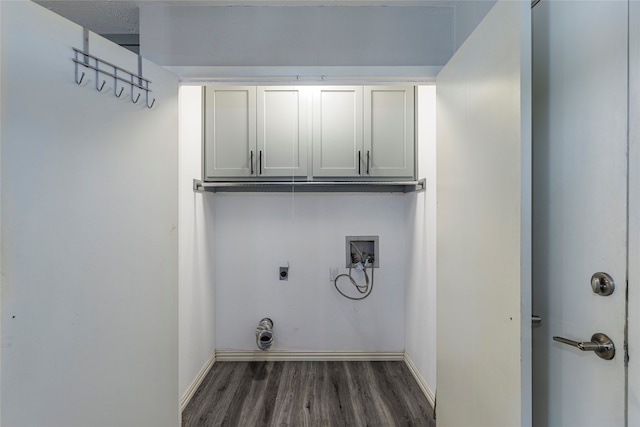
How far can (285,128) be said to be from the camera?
2.23m

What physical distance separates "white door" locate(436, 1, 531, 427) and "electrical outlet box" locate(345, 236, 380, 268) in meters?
1.30

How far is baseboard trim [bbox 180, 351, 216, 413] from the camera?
6.69ft

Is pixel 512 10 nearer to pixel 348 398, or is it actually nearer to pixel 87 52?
pixel 87 52

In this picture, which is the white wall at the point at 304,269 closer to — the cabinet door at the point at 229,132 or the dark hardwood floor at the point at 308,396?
the dark hardwood floor at the point at 308,396

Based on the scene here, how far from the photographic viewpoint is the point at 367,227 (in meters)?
2.70

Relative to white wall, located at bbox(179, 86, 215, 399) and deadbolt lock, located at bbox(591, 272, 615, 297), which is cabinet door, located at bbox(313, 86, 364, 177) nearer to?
white wall, located at bbox(179, 86, 215, 399)

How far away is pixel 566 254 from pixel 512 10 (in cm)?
75

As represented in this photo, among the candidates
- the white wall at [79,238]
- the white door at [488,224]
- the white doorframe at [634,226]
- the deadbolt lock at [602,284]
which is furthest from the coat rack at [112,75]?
the deadbolt lock at [602,284]

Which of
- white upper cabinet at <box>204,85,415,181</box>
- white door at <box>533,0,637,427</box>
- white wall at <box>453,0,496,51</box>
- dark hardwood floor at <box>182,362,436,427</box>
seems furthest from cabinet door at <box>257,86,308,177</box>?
dark hardwood floor at <box>182,362,436,427</box>

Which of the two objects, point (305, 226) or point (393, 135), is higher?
point (393, 135)

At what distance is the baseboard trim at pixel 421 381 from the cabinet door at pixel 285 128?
178 cm

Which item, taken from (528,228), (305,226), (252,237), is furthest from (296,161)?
(528,228)

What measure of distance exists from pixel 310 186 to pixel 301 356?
152cm

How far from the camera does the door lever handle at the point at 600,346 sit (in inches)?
31.2
